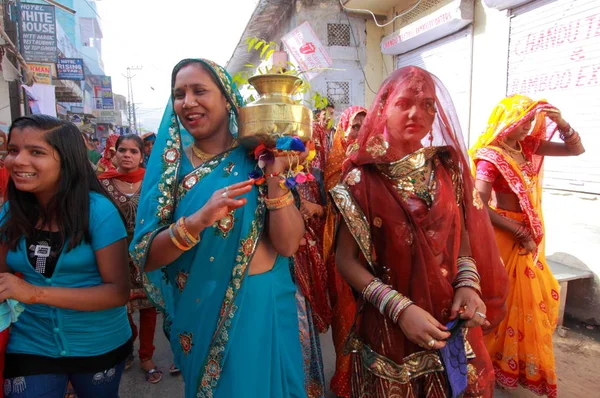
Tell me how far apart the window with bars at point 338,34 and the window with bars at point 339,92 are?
29.1 inches

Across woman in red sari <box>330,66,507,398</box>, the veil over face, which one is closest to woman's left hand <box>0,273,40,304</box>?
woman in red sari <box>330,66,507,398</box>

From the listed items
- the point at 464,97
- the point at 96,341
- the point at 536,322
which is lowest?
the point at 536,322

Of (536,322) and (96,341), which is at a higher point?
(96,341)

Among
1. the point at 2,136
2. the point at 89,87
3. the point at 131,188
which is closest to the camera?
the point at 131,188

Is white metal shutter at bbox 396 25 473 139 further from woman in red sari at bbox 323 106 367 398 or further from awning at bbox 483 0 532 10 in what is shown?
woman in red sari at bbox 323 106 367 398

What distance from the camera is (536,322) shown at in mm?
2697

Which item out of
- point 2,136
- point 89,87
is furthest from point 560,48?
point 89,87

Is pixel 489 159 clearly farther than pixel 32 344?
Yes

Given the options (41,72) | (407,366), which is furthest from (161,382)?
(41,72)

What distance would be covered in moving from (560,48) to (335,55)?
4088mm

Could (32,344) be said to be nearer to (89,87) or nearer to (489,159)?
(489,159)

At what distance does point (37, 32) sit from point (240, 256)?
1282cm

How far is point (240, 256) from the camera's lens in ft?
5.03

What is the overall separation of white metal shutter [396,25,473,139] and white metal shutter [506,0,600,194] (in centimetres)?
80
